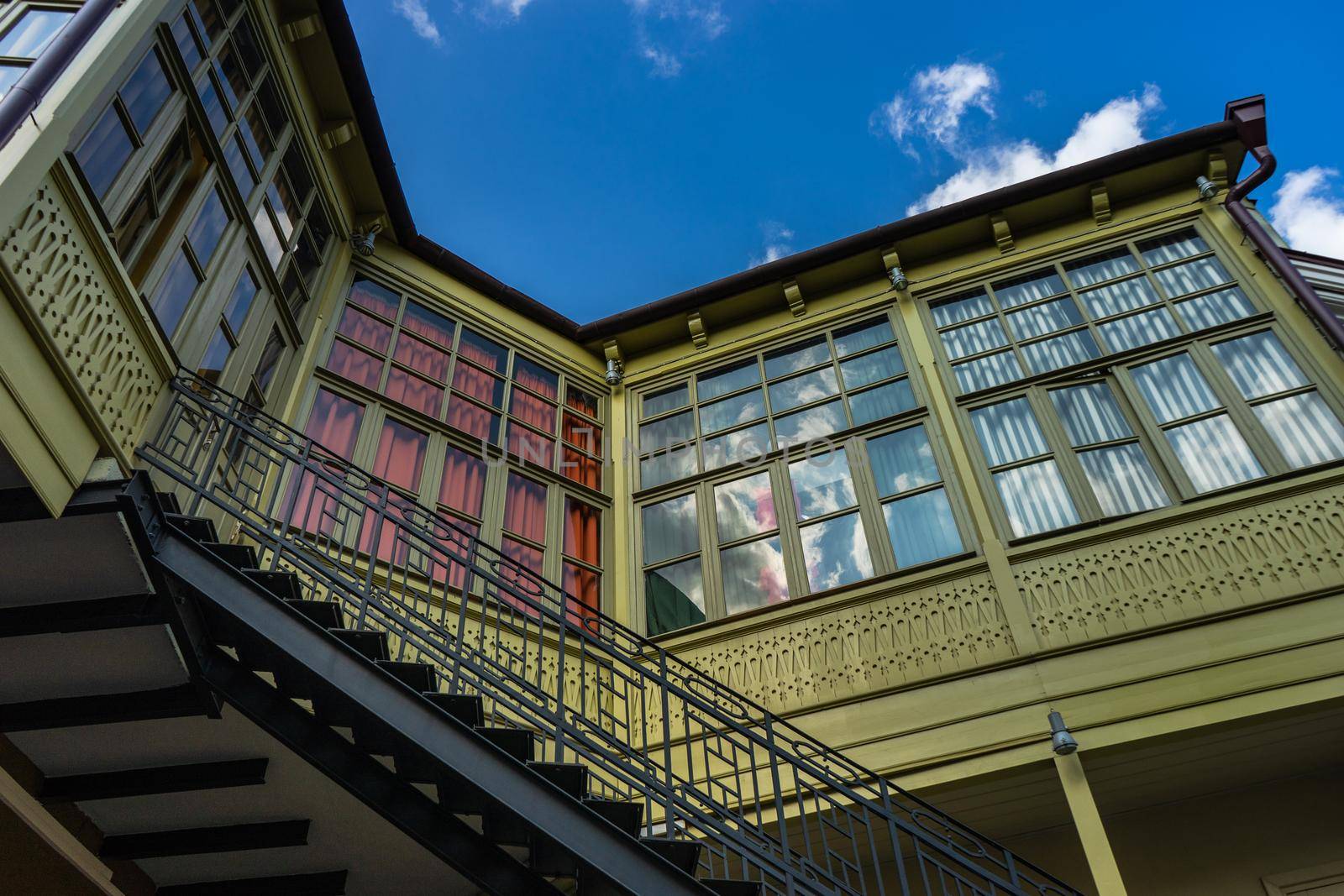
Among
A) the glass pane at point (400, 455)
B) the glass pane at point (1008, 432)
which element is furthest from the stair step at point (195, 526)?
the glass pane at point (1008, 432)

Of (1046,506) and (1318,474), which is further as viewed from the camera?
(1046,506)

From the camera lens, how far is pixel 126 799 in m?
6.13

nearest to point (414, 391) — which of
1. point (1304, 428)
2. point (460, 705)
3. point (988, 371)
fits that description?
point (460, 705)

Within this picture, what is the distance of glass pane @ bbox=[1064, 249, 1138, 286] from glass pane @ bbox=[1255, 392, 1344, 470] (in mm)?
2466

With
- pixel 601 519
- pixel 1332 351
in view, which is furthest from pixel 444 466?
pixel 1332 351

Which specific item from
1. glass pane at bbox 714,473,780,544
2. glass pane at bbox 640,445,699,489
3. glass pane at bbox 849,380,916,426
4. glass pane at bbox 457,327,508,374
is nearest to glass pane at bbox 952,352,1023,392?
glass pane at bbox 849,380,916,426

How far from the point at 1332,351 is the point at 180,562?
938 centimetres

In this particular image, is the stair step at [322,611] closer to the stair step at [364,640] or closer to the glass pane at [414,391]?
the stair step at [364,640]

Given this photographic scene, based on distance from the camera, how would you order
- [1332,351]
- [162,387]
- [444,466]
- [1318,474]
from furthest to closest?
[444,466]
[1332,351]
[1318,474]
[162,387]

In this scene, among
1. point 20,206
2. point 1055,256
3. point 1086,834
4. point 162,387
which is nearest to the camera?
point 20,206

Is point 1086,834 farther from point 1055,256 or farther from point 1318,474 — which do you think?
point 1055,256

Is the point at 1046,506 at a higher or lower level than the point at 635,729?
higher

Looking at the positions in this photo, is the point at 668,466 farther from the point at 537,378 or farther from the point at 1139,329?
the point at 1139,329

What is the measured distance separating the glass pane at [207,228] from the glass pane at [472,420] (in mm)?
3457
